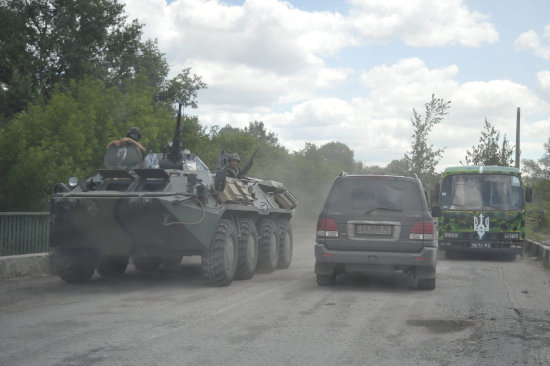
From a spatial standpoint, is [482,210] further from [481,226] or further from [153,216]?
[153,216]

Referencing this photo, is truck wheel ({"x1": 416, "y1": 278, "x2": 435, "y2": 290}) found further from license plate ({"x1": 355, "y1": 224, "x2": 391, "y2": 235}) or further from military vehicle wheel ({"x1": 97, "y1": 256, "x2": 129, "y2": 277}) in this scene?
military vehicle wheel ({"x1": 97, "y1": 256, "x2": 129, "y2": 277})

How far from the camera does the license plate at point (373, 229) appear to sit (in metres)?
10.1

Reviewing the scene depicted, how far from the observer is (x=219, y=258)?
1051 centimetres

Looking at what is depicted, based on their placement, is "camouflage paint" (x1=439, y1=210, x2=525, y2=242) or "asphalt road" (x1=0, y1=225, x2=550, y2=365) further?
"camouflage paint" (x1=439, y1=210, x2=525, y2=242)

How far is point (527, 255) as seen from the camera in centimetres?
2100

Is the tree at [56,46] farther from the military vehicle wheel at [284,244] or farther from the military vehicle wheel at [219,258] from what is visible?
the military vehicle wheel at [219,258]

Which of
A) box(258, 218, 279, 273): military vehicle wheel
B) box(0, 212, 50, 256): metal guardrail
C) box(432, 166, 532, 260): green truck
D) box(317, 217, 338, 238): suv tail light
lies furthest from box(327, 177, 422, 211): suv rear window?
box(432, 166, 532, 260): green truck

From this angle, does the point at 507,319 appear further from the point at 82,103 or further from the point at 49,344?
the point at 82,103

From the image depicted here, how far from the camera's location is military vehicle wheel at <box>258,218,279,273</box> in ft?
43.6

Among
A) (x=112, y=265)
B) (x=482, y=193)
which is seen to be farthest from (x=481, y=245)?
(x=112, y=265)

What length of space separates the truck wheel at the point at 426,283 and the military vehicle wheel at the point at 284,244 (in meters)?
4.44

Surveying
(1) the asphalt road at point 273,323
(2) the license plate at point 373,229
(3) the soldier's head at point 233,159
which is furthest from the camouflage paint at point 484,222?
(2) the license plate at point 373,229

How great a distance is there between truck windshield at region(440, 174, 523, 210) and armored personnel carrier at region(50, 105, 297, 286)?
8094 millimetres

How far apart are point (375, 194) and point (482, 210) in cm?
857
